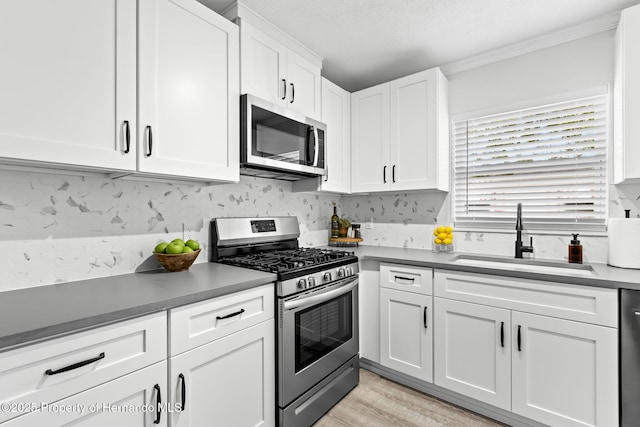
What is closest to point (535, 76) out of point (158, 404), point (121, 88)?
point (121, 88)

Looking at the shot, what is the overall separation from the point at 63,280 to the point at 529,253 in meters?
2.75

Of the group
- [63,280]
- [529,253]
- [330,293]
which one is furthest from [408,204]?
A: [63,280]

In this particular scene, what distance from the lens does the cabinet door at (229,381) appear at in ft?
4.12

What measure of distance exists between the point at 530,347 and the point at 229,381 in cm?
161

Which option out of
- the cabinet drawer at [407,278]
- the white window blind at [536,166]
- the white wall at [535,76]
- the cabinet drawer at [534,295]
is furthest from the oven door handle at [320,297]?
the white wall at [535,76]

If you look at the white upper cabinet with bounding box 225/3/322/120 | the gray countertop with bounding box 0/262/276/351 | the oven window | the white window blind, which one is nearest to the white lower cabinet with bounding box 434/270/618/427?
the oven window

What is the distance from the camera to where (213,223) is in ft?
6.77

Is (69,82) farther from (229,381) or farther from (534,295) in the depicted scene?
(534,295)

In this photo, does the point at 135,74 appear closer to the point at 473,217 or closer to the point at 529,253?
the point at 473,217

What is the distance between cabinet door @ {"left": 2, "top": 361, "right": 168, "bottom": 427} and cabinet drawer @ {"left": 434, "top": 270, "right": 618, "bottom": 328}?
1.65m

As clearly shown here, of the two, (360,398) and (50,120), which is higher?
(50,120)

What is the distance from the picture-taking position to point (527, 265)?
85.2 inches

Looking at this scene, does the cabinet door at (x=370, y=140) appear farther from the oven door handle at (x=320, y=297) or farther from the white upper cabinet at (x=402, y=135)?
the oven door handle at (x=320, y=297)

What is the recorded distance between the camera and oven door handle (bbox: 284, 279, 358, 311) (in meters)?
1.67
